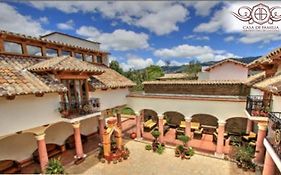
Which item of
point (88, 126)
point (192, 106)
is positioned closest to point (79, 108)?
point (88, 126)

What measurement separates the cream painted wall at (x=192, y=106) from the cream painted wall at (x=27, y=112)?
7476mm

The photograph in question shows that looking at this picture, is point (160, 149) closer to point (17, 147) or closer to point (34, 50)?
point (17, 147)

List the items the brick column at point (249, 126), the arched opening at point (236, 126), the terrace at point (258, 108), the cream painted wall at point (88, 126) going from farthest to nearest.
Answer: the cream painted wall at point (88, 126) → the arched opening at point (236, 126) → the brick column at point (249, 126) → the terrace at point (258, 108)

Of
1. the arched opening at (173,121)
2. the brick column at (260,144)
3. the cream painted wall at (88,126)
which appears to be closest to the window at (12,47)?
the cream painted wall at (88,126)

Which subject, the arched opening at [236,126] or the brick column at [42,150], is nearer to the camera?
the brick column at [42,150]

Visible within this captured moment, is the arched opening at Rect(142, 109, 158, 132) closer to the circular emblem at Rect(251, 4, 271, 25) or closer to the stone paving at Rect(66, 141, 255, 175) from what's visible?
the stone paving at Rect(66, 141, 255, 175)

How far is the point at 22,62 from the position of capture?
10961 millimetres

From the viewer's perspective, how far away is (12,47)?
11.0 meters

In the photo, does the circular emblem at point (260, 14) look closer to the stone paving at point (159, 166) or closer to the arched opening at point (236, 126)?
the arched opening at point (236, 126)

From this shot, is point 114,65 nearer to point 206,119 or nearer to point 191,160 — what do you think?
point 206,119

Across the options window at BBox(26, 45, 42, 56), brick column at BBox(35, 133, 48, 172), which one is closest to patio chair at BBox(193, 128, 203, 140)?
brick column at BBox(35, 133, 48, 172)

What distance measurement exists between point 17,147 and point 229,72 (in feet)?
83.1

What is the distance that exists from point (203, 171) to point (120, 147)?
6239mm

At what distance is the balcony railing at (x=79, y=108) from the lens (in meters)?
10.9
